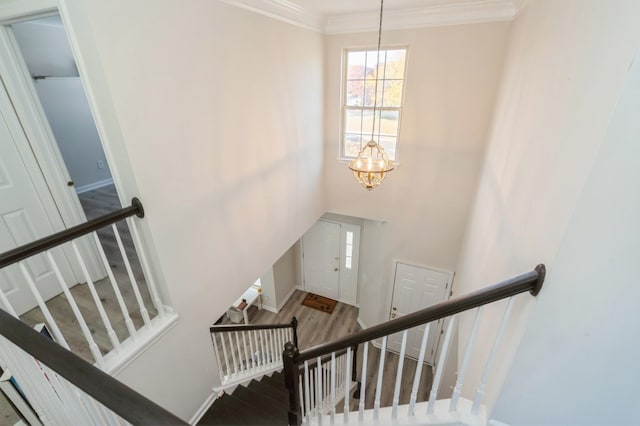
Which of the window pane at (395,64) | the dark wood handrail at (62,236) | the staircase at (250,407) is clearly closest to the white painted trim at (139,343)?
the dark wood handrail at (62,236)

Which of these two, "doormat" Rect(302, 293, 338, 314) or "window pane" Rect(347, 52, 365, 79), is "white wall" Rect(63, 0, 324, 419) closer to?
"window pane" Rect(347, 52, 365, 79)

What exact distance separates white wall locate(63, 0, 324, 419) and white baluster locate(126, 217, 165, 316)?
3.9 inches

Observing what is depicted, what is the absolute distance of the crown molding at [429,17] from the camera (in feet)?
9.94

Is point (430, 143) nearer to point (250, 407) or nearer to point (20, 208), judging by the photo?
point (250, 407)

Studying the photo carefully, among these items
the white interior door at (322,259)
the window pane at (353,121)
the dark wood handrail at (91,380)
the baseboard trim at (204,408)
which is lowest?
the white interior door at (322,259)

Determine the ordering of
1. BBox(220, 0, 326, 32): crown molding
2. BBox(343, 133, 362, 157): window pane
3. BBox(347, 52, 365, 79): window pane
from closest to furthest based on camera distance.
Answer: BBox(220, 0, 326, 32): crown molding < BBox(347, 52, 365, 79): window pane < BBox(343, 133, 362, 157): window pane

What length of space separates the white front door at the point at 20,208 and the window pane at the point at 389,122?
3.72m

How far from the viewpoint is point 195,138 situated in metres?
2.13

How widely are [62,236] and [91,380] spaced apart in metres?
1.23

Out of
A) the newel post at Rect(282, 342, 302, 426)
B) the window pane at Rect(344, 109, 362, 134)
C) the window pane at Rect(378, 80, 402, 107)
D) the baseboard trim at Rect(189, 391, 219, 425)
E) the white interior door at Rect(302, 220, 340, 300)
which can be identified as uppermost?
the window pane at Rect(378, 80, 402, 107)

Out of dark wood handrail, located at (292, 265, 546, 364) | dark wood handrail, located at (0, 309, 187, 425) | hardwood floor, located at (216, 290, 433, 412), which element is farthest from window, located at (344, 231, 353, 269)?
dark wood handrail, located at (0, 309, 187, 425)

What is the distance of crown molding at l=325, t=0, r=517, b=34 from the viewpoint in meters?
3.03

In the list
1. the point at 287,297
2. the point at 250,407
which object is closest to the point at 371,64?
the point at 250,407

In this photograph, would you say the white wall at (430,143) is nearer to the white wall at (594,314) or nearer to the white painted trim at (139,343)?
the white wall at (594,314)
